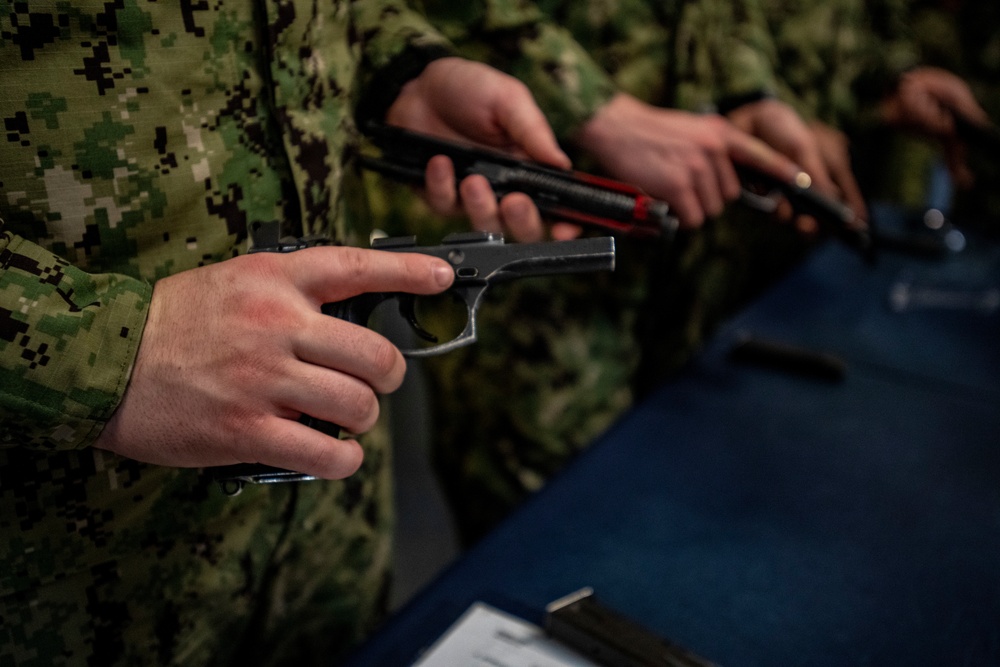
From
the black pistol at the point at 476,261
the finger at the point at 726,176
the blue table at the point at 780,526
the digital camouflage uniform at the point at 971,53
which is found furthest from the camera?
the digital camouflage uniform at the point at 971,53

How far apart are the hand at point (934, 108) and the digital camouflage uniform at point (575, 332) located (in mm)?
793

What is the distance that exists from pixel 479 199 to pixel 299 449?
42 centimetres

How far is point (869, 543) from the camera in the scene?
835 mm

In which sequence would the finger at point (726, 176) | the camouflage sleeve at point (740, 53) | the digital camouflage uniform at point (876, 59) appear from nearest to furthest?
the finger at point (726, 176), the camouflage sleeve at point (740, 53), the digital camouflage uniform at point (876, 59)

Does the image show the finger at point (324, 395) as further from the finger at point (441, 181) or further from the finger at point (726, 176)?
the finger at point (726, 176)

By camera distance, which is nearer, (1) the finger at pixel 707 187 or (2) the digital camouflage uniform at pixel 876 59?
(1) the finger at pixel 707 187

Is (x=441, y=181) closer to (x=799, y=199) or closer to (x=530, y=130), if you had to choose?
(x=530, y=130)

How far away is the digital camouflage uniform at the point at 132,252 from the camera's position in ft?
1.61

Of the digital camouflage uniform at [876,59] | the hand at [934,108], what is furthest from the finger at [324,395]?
the hand at [934,108]

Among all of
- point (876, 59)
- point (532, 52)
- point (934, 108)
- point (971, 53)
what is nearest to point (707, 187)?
point (532, 52)

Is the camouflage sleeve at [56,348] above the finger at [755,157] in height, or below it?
above

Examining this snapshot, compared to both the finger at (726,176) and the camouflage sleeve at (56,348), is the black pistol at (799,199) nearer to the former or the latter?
the finger at (726,176)

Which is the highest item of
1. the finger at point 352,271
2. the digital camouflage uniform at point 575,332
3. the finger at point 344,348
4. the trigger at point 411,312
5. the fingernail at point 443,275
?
the finger at point 352,271

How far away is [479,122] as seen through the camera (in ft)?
2.99
